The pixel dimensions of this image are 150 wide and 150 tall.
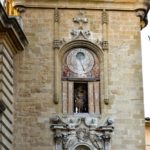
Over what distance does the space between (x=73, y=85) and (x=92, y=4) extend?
2955mm

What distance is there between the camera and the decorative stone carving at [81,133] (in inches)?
854

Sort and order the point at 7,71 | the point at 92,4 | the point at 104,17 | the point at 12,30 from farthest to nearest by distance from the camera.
Result: the point at 92,4 < the point at 104,17 < the point at 7,71 < the point at 12,30

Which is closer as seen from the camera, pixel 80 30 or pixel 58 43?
pixel 58 43

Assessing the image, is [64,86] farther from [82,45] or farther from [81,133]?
[81,133]

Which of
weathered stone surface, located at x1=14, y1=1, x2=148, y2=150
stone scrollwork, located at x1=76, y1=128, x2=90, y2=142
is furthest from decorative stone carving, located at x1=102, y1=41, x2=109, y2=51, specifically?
stone scrollwork, located at x1=76, y1=128, x2=90, y2=142

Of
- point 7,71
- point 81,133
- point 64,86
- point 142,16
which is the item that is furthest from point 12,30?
point 142,16

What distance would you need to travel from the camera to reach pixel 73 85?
22.6 m

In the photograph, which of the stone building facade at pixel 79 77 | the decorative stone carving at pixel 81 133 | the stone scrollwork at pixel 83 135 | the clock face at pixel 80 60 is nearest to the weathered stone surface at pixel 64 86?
the stone building facade at pixel 79 77

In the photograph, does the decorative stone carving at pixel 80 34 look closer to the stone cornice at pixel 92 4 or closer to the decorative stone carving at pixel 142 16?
the stone cornice at pixel 92 4

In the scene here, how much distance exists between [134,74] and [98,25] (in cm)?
211

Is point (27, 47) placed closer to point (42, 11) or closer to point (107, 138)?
point (42, 11)

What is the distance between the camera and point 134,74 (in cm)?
2264

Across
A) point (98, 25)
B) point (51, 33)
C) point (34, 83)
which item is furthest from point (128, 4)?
point (34, 83)

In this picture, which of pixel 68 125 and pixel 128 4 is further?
pixel 128 4
